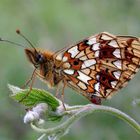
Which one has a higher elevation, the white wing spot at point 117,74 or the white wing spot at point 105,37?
the white wing spot at point 105,37

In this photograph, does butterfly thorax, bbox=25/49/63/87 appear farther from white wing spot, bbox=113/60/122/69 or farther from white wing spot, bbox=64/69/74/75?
Result: white wing spot, bbox=113/60/122/69

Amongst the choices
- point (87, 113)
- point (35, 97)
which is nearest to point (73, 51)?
point (35, 97)

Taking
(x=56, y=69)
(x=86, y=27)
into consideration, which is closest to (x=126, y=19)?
(x=86, y=27)

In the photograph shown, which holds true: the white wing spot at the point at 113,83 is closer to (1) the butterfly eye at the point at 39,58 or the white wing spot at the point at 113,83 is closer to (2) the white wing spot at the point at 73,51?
(2) the white wing spot at the point at 73,51

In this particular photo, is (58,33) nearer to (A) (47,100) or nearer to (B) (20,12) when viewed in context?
(B) (20,12)

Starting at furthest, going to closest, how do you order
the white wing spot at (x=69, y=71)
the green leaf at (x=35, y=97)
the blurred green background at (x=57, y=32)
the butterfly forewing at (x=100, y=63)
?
the blurred green background at (x=57, y=32)
the white wing spot at (x=69, y=71)
the butterfly forewing at (x=100, y=63)
the green leaf at (x=35, y=97)

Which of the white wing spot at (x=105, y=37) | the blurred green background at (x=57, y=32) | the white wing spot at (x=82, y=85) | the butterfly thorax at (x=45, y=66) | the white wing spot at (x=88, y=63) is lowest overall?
the blurred green background at (x=57, y=32)

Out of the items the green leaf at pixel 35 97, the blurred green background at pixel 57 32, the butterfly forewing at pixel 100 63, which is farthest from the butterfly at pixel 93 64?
the blurred green background at pixel 57 32

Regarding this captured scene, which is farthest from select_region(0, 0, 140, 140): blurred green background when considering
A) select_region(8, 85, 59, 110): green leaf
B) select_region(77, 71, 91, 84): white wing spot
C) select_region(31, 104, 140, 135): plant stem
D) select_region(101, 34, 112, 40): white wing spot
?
select_region(31, 104, 140, 135): plant stem
